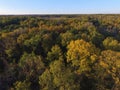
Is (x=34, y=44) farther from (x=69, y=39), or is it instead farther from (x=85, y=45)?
(x=85, y=45)

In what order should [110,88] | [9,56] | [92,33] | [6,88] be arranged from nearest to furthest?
1. [110,88]
2. [6,88]
3. [9,56]
4. [92,33]

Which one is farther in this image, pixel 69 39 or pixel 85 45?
pixel 69 39

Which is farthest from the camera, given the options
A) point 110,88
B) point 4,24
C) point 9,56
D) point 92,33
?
point 4,24

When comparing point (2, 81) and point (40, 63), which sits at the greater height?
point (40, 63)

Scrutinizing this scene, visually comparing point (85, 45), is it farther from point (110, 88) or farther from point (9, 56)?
point (9, 56)

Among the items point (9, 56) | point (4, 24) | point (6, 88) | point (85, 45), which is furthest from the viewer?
point (4, 24)

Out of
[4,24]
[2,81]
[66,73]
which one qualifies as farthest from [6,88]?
[4,24]

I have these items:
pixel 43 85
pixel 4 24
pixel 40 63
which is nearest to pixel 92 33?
pixel 40 63

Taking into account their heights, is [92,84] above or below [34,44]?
below

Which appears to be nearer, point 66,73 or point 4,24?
point 66,73
